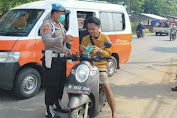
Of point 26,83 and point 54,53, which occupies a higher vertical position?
point 54,53

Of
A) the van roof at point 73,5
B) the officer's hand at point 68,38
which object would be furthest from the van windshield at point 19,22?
the officer's hand at point 68,38

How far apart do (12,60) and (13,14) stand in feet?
4.95

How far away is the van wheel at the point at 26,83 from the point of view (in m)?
4.50

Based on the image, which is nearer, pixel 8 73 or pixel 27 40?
pixel 8 73

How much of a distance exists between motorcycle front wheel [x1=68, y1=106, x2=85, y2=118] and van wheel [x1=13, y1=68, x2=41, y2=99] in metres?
1.74

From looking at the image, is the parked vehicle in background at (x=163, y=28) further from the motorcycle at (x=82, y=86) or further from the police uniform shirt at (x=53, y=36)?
the motorcycle at (x=82, y=86)

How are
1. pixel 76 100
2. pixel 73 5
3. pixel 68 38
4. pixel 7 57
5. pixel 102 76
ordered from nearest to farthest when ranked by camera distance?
pixel 76 100
pixel 68 38
pixel 102 76
pixel 7 57
pixel 73 5

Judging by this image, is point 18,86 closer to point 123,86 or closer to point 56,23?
point 56,23

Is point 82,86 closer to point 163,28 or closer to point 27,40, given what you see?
point 27,40

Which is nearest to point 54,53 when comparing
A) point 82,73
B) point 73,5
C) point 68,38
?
point 68,38

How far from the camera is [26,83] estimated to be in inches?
184

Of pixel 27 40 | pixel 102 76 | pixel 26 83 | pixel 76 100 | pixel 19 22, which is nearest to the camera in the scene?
pixel 76 100

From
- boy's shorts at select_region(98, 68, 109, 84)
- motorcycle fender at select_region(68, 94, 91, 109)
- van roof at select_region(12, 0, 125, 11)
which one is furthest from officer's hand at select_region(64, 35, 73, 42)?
van roof at select_region(12, 0, 125, 11)

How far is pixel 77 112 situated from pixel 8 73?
1.83 meters
